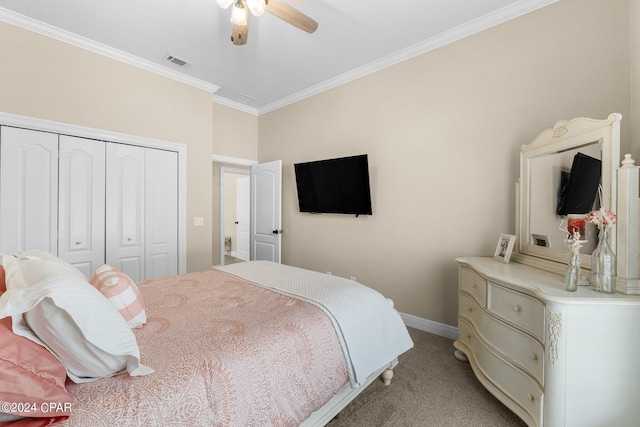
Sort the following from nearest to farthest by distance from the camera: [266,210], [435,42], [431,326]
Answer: [435,42] → [431,326] → [266,210]

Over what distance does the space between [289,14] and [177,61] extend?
1977 mm

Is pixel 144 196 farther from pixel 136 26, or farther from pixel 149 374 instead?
pixel 149 374

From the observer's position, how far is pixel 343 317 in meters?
1.52

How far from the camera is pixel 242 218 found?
6383mm

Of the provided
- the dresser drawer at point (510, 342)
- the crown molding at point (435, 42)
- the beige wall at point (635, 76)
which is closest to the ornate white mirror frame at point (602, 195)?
the beige wall at point (635, 76)

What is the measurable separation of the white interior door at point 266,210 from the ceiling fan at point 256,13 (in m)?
2.26

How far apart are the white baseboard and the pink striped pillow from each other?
2.51 meters

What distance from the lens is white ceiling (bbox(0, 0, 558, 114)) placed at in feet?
7.43

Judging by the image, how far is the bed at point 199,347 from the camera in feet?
2.66

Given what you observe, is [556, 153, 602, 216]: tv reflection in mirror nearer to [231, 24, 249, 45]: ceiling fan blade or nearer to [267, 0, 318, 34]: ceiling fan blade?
[267, 0, 318, 34]: ceiling fan blade

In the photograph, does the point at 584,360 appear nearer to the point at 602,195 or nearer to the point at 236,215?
the point at 602,195

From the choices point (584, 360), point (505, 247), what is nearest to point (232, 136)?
point (505, 247)

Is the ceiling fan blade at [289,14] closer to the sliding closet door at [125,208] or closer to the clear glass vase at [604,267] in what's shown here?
the clear glass vase at [604,267]

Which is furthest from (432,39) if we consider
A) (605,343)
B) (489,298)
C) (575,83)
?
(605,343)
